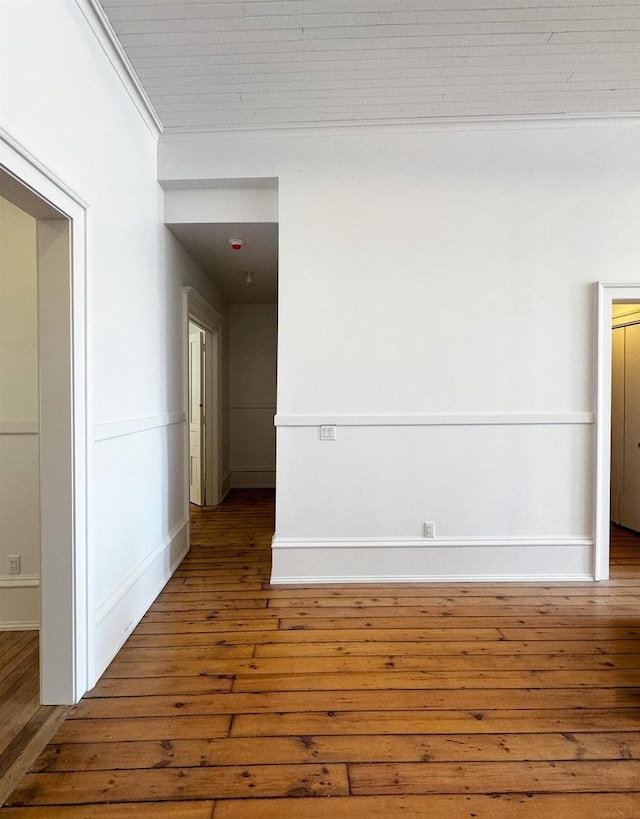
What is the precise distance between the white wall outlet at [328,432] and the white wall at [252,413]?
312 cm

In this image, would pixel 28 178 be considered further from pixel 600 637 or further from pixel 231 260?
pixel 600 637

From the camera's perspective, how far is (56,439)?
1.77 m

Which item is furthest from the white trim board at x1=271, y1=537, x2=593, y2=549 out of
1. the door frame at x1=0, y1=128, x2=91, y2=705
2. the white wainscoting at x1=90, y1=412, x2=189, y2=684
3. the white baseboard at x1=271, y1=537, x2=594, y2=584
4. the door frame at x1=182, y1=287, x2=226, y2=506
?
the door frame at x1=182, y1=287, x2=226, y2=506

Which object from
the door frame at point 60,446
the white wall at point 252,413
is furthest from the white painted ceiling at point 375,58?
the white wall at point 252,413

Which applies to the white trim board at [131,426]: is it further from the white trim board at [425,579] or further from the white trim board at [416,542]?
the white trim board at [425,579]

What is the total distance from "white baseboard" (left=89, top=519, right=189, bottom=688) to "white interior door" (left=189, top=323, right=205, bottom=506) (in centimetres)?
179

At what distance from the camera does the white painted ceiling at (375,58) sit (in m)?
1.96

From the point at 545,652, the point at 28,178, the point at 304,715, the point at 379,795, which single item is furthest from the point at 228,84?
the point at 545,652

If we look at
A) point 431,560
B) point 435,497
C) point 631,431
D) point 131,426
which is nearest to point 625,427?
point 631,431

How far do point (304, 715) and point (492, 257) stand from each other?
2.79m

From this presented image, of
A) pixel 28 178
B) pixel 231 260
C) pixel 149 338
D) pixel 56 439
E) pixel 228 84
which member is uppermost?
pixel 228 84

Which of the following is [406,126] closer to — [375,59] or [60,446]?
[375,59]

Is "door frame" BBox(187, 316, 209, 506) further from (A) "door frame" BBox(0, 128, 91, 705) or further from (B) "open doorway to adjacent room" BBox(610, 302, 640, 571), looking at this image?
(B) "open doorway to adjacent room" BBox(610, 302, 640, 571)

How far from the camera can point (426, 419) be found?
288cm
